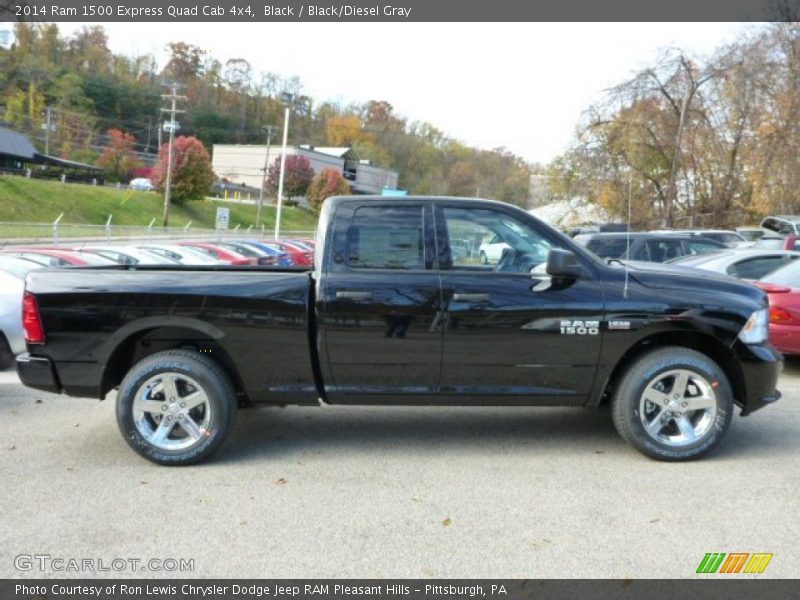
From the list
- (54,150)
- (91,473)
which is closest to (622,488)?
(91,473)

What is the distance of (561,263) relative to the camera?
14.5 feet

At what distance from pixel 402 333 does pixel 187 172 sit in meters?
60.0

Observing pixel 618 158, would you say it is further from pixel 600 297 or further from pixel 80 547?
pixel 80 547

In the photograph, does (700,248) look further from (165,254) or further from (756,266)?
(165,254)

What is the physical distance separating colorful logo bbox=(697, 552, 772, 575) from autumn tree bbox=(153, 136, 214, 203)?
6135cm

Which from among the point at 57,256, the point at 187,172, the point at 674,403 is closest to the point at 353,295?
the point at 674,403

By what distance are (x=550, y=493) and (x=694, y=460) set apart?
1257 millimetres

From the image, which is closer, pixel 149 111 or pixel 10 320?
pixel 10 320

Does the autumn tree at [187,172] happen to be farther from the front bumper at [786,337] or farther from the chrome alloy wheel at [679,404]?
the chrome alloy wheel at [679,404]

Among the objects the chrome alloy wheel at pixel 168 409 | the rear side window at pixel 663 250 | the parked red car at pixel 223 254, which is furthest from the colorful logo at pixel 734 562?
the parked red car at pixel 223 254

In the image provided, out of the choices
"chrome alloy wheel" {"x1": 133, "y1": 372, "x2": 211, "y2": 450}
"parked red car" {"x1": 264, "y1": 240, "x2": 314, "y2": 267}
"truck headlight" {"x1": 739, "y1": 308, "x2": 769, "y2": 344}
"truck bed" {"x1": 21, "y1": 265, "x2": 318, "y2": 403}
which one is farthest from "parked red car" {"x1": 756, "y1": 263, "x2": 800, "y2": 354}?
"parked red car" {"x1": 264, "y1": 240, "x2": 314, "y2": 267}

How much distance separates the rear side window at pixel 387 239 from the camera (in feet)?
15.5

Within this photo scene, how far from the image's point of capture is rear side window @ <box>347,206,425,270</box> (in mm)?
4719

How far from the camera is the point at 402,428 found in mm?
5574
